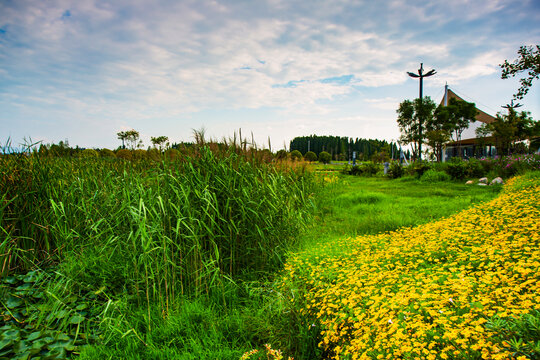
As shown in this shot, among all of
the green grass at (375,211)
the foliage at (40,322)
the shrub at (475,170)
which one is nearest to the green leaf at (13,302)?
the foliage at (40,322)

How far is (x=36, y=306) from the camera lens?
110 inches

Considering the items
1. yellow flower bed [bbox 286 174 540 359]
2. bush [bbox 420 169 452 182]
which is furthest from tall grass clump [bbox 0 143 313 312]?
bush [bbox 420 169 452 182]

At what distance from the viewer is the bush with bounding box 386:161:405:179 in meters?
14.4

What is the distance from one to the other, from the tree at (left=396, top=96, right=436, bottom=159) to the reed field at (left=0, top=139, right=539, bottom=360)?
2000 cm

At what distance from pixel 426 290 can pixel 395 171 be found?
1338 cm

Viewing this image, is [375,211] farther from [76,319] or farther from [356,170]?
[356,170]

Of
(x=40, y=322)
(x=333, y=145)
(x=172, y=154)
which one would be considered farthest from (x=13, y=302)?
(x=333, y=145)

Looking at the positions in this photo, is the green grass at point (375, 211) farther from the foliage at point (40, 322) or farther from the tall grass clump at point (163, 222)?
the foliage at point (40, 322)

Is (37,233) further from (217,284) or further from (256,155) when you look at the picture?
(256,155)

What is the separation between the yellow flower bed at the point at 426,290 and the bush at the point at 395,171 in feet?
33.0

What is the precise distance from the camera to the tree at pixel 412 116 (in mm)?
22531

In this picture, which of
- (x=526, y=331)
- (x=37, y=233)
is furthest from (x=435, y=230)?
(x=37, y=233)

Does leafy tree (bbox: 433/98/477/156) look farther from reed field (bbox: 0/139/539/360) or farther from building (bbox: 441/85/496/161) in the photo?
reed field (bbox: 0/139/539/360)

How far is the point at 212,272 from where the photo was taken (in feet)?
10.8
